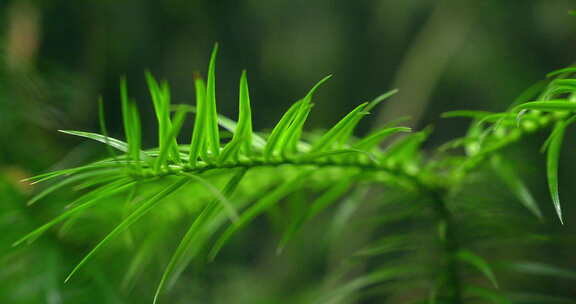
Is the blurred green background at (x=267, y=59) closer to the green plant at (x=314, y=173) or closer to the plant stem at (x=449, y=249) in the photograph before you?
the green plant at (x=314, y=173)

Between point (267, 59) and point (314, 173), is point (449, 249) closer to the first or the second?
point (314, 173)

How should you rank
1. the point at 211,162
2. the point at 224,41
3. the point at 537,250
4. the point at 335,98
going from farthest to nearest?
the point at 335,98
the point at 224,41
the point at 537,250
the point at 211,162

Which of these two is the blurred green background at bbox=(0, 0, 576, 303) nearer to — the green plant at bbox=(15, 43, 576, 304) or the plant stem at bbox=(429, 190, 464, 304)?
the green plant at bbox=(15, 43, 576, 304)

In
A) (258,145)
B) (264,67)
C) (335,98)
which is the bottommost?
(335,98)

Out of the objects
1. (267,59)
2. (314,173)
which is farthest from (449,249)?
(267,59)

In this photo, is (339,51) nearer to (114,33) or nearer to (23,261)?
(114,33)

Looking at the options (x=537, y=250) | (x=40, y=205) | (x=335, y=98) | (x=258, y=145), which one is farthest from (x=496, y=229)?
(x=335, y=98)
